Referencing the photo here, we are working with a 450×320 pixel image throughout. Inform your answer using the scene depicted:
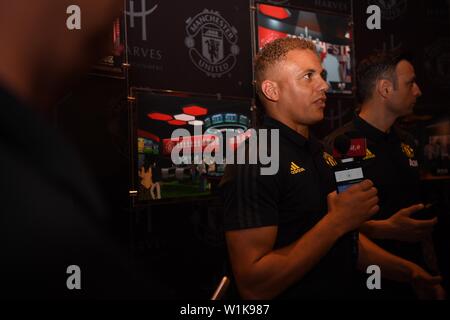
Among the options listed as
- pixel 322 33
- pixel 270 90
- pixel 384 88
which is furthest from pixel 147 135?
pixel 322 33

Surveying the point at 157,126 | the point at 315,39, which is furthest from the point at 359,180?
the point at 315,39

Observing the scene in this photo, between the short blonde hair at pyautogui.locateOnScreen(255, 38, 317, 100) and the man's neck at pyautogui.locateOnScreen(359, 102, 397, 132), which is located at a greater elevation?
the short blonde hair at pyautogui.locateOnScreen(255, 38, 317, 100)

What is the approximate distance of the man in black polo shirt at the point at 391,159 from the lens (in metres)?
1.92

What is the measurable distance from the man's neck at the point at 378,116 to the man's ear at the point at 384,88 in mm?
106

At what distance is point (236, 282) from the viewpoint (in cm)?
145

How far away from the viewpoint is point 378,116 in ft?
8.48

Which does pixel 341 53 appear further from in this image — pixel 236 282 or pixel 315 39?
pixel 236 282

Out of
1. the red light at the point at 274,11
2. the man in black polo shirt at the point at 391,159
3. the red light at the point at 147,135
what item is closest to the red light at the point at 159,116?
the red light at the point at 147,135

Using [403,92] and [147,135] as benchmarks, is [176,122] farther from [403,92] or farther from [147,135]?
[403,92]

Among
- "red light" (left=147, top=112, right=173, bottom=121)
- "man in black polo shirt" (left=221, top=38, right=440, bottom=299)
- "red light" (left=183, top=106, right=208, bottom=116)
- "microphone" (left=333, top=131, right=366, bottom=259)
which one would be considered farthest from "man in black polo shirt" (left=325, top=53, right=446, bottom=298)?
"red light" (left=147, top=112, right=173, bottom=121)

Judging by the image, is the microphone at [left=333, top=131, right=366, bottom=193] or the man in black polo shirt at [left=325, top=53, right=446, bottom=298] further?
the man in black polo shirt at [left=325, top=53, right=446, bottom=298]

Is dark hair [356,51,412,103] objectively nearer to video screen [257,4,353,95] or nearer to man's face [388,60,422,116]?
man's face [388,60,422,116]

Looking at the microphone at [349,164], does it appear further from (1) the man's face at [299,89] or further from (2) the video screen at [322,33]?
(2) the video screen at [322,33]

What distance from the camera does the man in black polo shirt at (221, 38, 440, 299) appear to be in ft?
4.62
